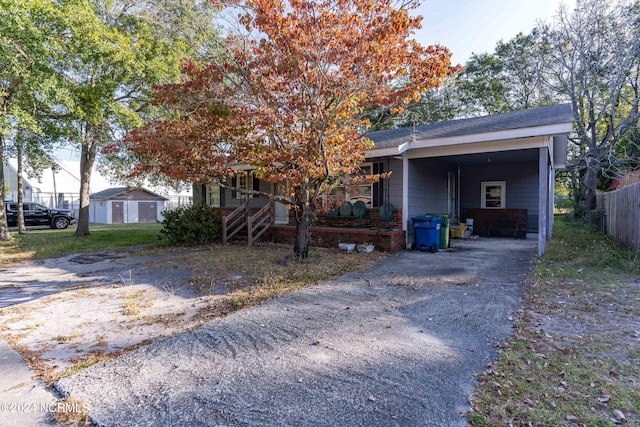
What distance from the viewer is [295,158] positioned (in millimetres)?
6629

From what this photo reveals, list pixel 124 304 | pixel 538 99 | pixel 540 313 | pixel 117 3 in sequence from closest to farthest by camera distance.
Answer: pixel 540 313 < pixel 124 304 < pixel 117 3 < pixel 538 99

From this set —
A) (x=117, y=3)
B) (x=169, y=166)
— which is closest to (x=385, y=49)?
(x=169, y=166)

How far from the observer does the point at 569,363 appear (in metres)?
3.00

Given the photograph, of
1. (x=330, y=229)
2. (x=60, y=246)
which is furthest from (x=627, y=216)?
(x=60, y=246)

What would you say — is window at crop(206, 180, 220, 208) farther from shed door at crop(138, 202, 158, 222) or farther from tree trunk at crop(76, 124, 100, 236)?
shed door at crop(138, 202, 158, 222)

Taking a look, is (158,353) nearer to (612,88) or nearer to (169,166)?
(169,166)

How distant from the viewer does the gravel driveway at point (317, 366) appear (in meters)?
2.38

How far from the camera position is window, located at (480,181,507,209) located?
523 inches

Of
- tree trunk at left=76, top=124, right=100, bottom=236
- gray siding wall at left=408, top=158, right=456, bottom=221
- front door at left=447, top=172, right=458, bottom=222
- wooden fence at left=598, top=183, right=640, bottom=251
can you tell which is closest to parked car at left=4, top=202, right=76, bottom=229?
tree trunk at left=76, top=124, right=100, bottom=236

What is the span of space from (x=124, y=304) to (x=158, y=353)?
6.83ft

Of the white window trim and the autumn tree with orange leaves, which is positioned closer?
the autumn tree with orange leaves

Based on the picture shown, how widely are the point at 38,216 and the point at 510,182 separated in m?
23.8

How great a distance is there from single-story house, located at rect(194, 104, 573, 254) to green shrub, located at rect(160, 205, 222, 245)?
2.10 m

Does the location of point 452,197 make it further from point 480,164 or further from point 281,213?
point 281,213
